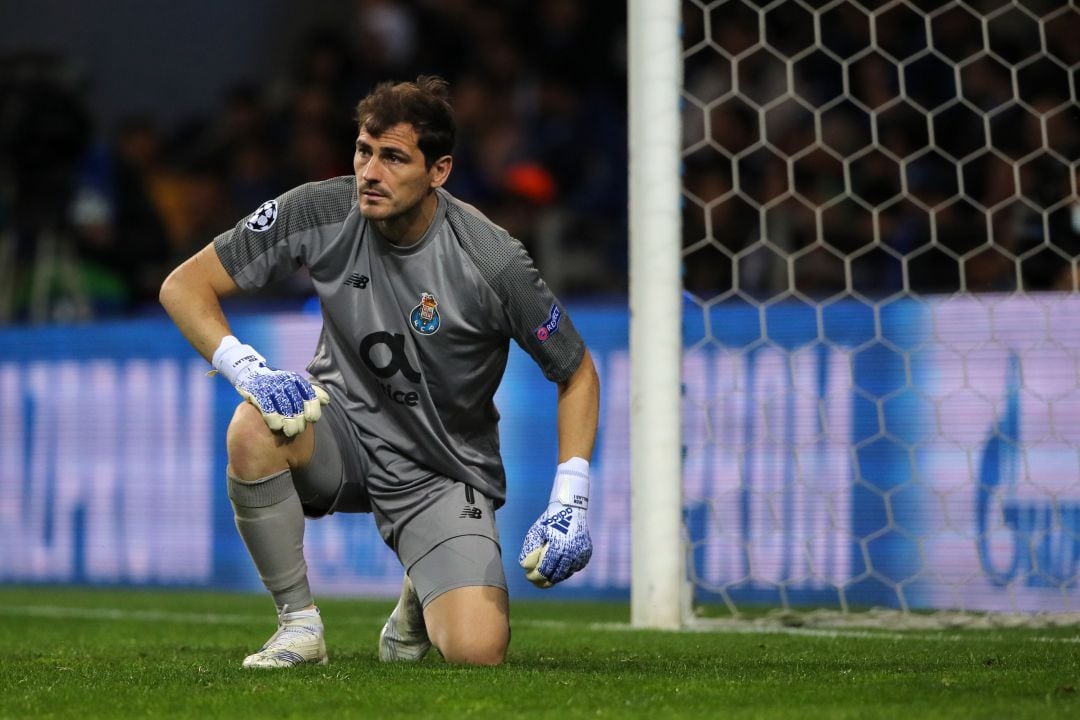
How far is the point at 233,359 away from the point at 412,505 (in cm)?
69

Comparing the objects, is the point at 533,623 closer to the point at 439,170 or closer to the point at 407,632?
the point at 407,632

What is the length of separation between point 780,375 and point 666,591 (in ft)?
5.01

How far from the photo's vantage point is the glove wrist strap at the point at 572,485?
13.2 feet

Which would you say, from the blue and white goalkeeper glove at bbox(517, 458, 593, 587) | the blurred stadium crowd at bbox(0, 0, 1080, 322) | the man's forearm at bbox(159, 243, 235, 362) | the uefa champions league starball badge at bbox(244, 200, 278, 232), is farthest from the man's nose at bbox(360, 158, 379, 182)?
the blurred stadium crowd at bbox(0, 0, 1080, 322)

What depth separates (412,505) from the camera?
438 cm

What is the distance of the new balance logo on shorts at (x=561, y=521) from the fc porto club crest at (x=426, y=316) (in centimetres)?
61

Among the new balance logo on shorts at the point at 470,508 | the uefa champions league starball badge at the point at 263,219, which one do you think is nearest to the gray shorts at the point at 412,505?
the new balance logo on shorts at the point at 470,508

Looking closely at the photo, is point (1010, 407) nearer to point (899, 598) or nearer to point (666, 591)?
point (899, 598)

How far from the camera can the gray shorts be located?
4250 mm

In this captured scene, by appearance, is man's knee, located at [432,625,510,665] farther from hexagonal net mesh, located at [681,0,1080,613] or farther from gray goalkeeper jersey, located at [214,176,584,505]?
hexagonal net mesh, located at [681,0,1080,613]

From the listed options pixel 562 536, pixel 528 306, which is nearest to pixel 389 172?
pixel 528 306

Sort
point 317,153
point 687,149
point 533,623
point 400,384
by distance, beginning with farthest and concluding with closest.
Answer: point 317,153 → point 687,149 → point 533,623 → point 400,384

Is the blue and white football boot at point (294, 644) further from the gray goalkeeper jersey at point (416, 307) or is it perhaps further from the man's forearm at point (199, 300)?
the man's forearm at point (199, 300)

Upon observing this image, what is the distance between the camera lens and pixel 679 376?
17.4 ft
